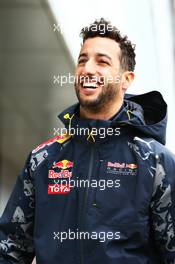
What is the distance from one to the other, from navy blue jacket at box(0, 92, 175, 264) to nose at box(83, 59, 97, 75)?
9 cm

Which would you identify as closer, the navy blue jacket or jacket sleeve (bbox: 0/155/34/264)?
the navy blue jacket

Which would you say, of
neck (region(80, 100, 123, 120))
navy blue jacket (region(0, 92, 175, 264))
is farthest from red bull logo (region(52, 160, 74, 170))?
neck (region(80, 100, 123, 120))

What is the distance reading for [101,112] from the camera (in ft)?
4.22

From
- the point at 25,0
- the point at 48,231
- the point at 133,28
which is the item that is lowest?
the point at 48,231

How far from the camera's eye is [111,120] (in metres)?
1.29

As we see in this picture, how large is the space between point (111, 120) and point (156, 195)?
0.61ft

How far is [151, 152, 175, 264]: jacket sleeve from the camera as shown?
1206mm

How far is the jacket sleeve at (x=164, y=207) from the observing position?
1.21 meters

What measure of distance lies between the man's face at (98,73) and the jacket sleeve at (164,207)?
172 millimetres

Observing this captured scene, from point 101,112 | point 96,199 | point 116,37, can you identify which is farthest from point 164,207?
point 116,37

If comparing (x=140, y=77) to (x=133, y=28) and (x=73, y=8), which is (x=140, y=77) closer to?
(x=133, y=28)

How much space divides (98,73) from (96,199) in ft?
0.86

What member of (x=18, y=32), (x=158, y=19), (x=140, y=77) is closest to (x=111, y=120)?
(x=140, y=77)
